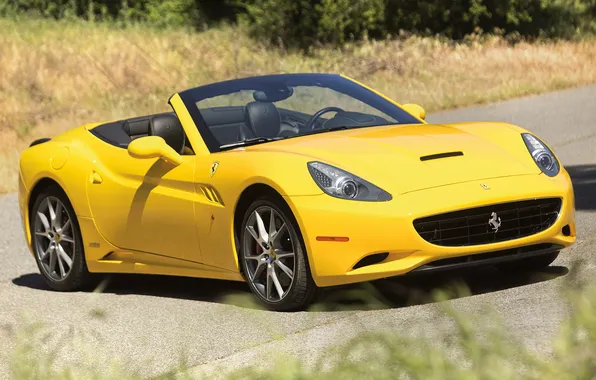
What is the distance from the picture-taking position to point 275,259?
22.6 feet

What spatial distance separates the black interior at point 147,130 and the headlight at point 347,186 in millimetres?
1503

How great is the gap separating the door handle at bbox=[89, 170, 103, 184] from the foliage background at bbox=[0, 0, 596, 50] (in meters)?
26.0

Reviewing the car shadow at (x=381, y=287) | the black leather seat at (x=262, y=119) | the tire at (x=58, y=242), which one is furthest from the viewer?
the tire at (x=58, y=242)

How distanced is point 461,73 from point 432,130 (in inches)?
851

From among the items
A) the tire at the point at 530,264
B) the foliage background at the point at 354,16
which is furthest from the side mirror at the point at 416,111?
the foliage background at the point at 354,16

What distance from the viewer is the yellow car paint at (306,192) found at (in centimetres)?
655

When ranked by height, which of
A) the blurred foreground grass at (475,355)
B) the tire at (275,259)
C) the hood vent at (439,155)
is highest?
Answer: the blurred foreground grass at (475,355)

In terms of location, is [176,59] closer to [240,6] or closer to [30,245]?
[240,6]

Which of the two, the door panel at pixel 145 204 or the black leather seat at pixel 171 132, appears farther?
the black leather seat at pixel 171 132

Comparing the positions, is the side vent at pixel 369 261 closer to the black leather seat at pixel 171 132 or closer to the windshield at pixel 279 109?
the windshield at pixel 279 109

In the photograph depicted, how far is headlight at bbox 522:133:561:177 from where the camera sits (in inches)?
279

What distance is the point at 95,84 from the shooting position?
2750 cm

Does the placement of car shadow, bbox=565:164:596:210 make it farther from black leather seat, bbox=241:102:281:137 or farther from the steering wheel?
black leather seat, bbox=241:102:281:137

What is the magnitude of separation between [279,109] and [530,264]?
5.70 ft
